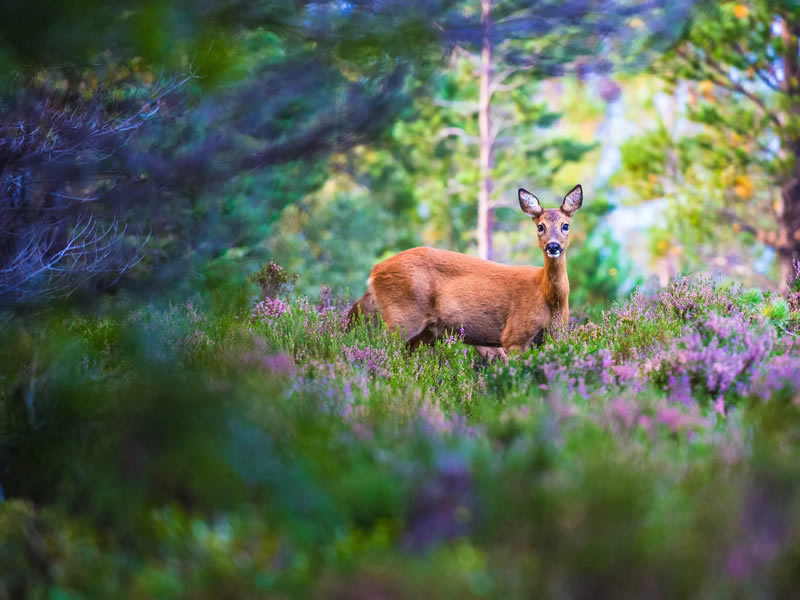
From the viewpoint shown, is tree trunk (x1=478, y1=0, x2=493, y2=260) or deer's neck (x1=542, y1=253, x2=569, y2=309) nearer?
deer's neck (x1=542, y1=253, x2=569, y2=309)

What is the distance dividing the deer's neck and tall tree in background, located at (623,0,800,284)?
6483 millimetres

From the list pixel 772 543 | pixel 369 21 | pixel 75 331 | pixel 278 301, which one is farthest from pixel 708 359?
pixel 75 331

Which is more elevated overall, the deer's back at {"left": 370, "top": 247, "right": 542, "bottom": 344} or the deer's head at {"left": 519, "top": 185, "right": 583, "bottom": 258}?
the deer's head at {"left": 519, "top": 185, "right": 583, "bottom": 258}

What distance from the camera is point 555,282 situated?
755cm

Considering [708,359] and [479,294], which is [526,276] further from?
[708,359]

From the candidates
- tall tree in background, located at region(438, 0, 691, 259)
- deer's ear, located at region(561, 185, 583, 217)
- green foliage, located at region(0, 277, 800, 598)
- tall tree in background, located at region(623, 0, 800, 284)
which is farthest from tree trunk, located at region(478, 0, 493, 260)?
green foliage, located at region(0, 277, 800, 598)

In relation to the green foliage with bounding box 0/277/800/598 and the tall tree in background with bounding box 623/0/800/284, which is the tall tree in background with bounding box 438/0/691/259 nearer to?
the green foliage with bounding box 0/277/800/598

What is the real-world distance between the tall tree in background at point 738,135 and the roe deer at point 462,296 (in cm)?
639

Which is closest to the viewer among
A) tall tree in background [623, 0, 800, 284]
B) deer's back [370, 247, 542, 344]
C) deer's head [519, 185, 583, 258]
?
deer's head [519, 185, 583, 258]

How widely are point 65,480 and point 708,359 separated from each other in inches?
152

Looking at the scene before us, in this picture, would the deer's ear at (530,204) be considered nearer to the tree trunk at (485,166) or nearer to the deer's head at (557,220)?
the deer's head at (557,220)

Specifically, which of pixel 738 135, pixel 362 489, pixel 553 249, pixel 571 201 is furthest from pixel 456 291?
pixel 738 135

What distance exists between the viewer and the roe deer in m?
7.73

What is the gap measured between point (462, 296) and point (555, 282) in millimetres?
1051
